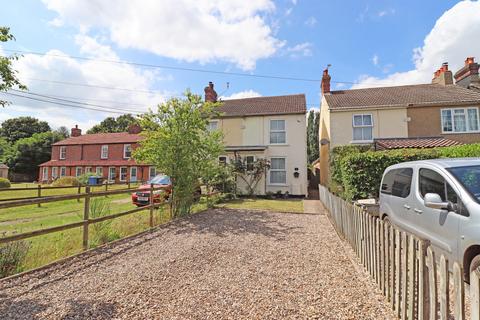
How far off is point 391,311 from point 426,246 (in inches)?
45.8

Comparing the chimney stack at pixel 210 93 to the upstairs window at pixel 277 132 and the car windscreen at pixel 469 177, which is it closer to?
the upstairs window at pixel 277 132

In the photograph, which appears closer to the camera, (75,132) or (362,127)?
(362,127)


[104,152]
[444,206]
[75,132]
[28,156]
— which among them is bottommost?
[444,206]

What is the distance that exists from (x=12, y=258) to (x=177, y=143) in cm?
537

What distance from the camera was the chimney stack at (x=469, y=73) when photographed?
1733cm

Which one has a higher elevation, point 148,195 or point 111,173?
point 111,173

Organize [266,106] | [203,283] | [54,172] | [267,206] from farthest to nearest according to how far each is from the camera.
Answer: [54,172] → [266,106] → [267,206] → [203,283]

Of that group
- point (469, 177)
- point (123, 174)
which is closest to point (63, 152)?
point (123, 174)

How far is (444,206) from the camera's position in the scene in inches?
142

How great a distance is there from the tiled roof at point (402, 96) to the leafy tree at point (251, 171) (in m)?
5.85

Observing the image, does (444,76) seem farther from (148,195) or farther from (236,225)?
(148,195)

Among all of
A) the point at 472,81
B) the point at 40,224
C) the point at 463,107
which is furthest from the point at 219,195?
the point at 472,81

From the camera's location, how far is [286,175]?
1716cm

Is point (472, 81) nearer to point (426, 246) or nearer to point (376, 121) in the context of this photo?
point (376, 121)
